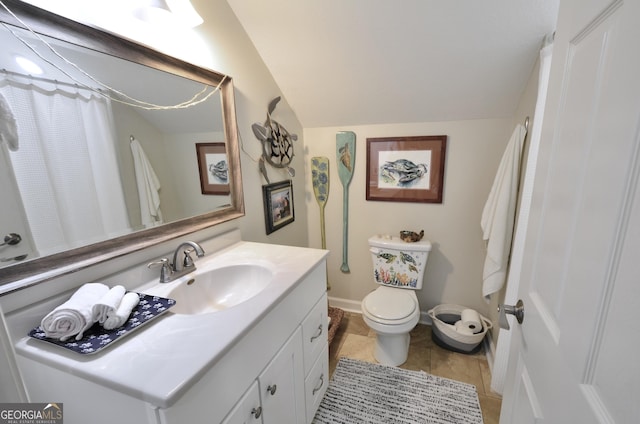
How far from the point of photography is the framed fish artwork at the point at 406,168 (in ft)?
6.35

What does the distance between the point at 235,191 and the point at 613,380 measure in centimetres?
146

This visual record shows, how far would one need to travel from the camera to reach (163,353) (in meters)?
0.63

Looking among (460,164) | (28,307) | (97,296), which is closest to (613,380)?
(97,296)

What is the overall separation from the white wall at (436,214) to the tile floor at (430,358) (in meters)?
0.29

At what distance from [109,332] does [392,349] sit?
5.37 ft

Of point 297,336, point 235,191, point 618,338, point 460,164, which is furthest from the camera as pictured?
point 460,164

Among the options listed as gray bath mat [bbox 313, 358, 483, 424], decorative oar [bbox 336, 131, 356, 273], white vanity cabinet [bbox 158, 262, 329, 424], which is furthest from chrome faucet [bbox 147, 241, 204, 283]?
decorative oar [bbox 336, 131, 356, 273]

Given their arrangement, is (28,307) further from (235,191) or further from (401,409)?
(401,409)

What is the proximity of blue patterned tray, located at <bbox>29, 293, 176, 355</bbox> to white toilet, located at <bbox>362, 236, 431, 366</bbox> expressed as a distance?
4.22ft

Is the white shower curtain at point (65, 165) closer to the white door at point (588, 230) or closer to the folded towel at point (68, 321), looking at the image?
the folded towel at point (68, 321)

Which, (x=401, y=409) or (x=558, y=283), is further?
(x=401, y=409)

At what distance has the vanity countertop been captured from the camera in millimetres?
552

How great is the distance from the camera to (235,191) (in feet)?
4.84

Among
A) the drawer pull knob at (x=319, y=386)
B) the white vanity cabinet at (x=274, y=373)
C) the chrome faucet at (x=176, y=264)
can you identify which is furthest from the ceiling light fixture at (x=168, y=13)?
the drawer pull knob at (x=319, y=386)
